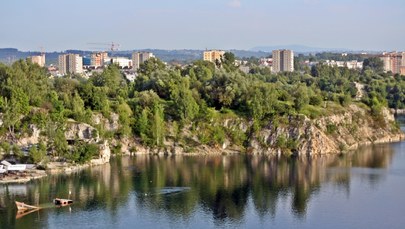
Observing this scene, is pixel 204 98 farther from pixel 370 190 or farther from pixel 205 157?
pixel 370 190

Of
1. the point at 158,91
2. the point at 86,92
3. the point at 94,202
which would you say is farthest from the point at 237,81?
the point at 94,202

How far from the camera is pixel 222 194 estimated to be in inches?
1232

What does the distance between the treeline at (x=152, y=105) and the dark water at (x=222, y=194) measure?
7.96 feet

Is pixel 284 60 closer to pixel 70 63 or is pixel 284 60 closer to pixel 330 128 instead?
pixel 70 63

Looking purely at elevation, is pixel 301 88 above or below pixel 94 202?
above

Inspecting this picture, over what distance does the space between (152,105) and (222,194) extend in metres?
14.9

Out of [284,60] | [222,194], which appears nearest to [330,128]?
[222,194]

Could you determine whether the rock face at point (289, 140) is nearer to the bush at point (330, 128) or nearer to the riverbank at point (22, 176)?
the bush at point (330, 128)

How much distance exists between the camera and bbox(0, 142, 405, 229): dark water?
2658cm

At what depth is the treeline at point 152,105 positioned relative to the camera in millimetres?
39312

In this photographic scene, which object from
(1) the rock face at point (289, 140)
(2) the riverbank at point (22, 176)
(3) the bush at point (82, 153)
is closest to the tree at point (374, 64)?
(1) the rock face at point (289, 140)

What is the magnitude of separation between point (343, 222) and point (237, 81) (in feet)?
72.4

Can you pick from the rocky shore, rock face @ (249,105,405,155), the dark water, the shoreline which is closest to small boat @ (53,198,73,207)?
the dark water

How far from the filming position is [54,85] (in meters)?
46.8
